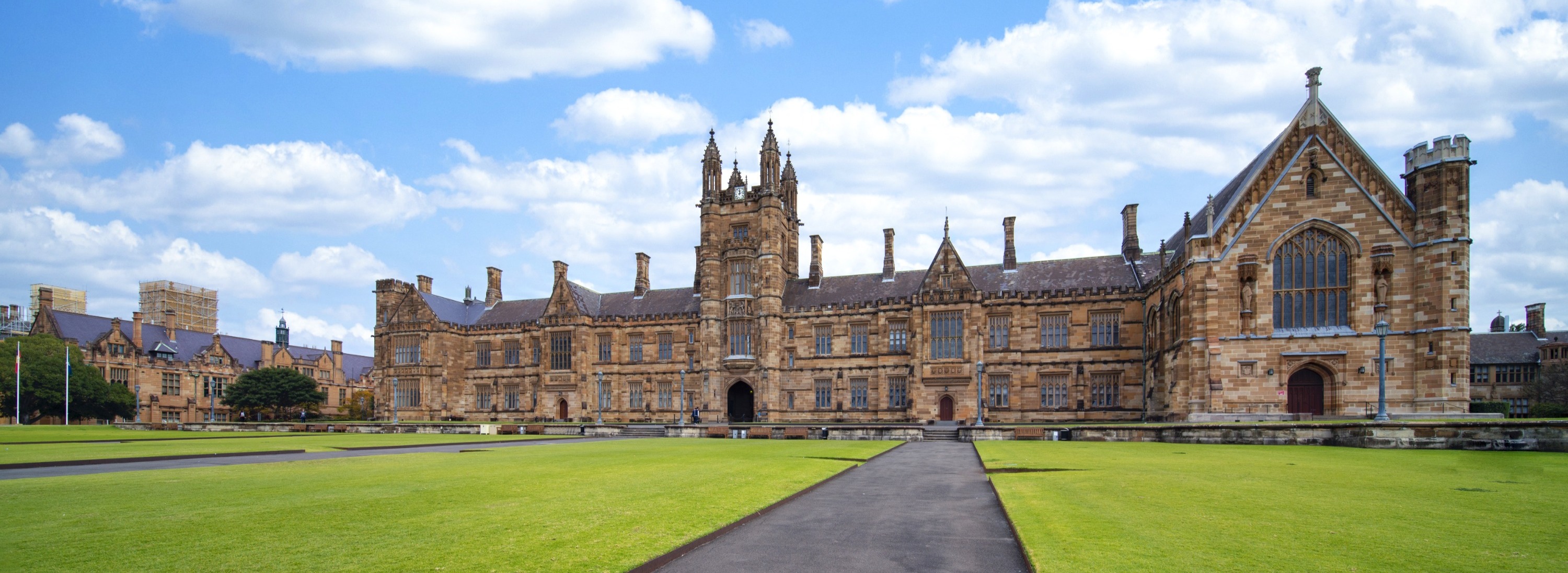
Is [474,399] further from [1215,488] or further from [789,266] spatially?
[1215,488]

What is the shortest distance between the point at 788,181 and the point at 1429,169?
4054 cm

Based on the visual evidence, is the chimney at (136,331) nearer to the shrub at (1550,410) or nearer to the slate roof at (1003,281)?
the slate roof at (1003,281)

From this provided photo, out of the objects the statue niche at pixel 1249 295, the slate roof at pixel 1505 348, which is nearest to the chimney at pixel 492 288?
the statue niche at pixel 1249 295

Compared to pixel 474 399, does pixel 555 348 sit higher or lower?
higher

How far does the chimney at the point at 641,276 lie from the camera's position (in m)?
65.1

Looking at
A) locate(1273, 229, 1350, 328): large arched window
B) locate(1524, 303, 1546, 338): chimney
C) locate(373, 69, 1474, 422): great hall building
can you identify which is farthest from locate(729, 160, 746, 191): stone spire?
locate(1524, 303, 1546, 338): chimney

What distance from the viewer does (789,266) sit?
206ft

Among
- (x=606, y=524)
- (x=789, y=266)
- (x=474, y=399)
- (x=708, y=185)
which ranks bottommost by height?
(x=474, y=399)

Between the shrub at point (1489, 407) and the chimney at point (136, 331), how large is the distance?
105 m

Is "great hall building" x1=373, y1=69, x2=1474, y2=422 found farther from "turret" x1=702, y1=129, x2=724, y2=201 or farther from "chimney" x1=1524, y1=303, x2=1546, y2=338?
"chimney" x1=1524, y1=303, x2=1546, y2=338

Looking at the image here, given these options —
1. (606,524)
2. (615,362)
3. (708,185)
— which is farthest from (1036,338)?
(606,524)

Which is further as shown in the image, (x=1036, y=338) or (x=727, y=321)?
(x=727, y=321)

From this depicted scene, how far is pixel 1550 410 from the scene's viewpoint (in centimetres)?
5109

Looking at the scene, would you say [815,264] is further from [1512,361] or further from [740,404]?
[1512,361]
